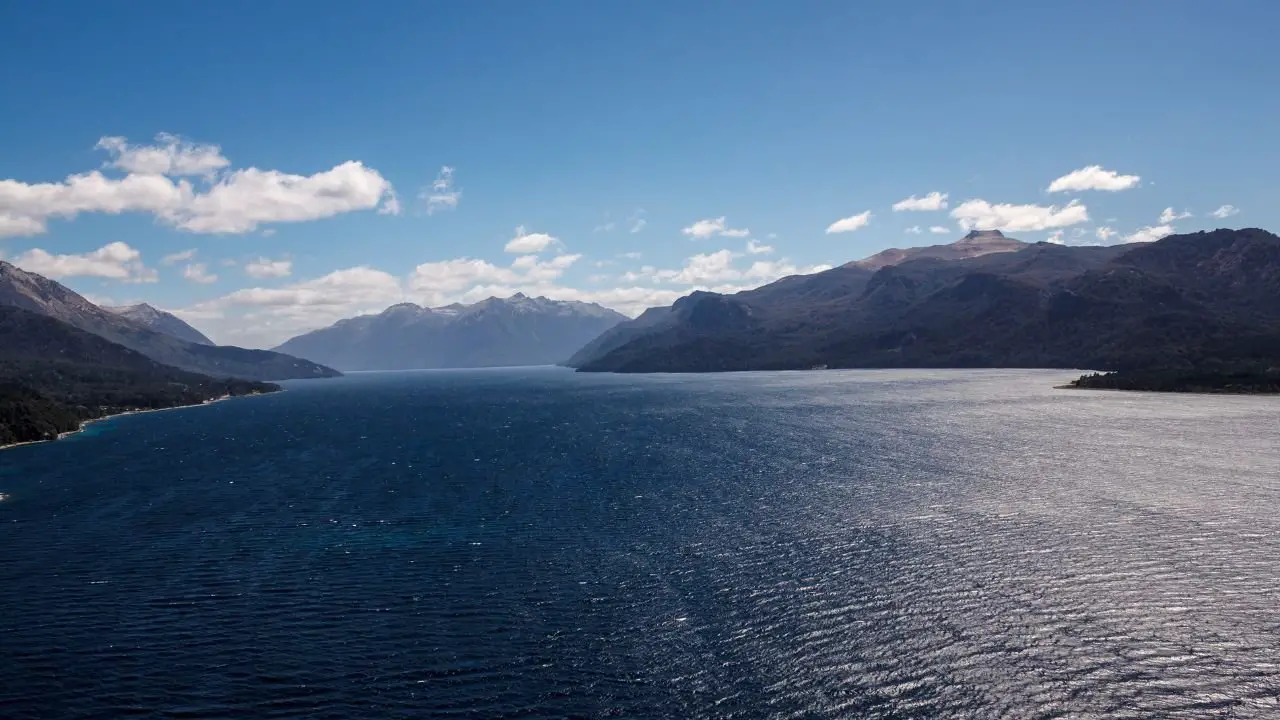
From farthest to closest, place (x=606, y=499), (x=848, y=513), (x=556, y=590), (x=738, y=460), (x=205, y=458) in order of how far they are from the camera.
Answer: (x=205, y=458) → (x=738, y=460) → (x=606, y=499) → (x=848, y=513) → (x=556, y=590)

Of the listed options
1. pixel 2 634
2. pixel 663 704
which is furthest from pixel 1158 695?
pixel 2 634

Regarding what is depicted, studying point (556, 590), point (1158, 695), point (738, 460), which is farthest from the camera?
point (738, 460)

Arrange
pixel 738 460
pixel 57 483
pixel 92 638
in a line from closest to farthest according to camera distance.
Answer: pixel 92 638, pixel 57 483, pixel 738 460

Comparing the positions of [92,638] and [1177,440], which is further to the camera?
[1177,440]

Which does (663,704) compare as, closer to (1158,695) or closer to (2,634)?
(1158,695)

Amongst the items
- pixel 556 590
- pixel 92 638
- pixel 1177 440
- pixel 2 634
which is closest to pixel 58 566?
pixel 2 634

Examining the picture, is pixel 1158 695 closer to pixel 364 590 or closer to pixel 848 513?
pixel 848 513
